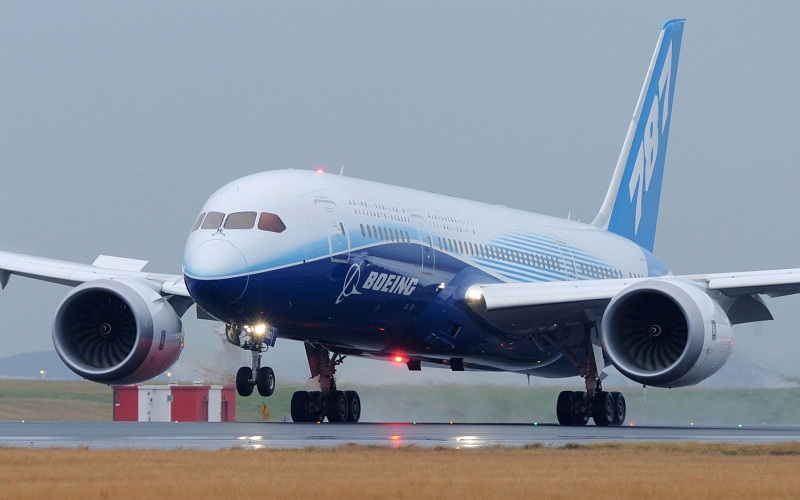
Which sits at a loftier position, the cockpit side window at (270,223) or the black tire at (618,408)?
the cockpit side window at (270,223)

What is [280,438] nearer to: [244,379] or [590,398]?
[244,379]

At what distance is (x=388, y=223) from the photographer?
2759 centimetres

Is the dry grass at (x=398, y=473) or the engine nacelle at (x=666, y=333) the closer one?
the dry grass at (x=398, y=473)

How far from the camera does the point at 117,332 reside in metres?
28.1

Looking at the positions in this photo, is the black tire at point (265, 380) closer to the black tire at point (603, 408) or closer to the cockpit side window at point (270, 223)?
the cockpit side window at point (270, 223)

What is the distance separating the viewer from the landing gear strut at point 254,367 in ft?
80.6

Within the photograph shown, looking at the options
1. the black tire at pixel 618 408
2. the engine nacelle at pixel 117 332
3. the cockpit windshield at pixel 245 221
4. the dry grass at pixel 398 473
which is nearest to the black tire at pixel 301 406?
the engine nacelle at pixel 117 332

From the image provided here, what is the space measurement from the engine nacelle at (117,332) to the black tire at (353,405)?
4.34m

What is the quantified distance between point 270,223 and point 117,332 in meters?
4.87

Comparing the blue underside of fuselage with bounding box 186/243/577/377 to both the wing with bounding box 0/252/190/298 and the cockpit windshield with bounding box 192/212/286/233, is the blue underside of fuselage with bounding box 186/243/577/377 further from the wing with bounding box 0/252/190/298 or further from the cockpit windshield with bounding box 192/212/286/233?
the wing with bounding box 0/252/190/298

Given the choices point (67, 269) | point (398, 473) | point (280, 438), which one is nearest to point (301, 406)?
point (67, 269)

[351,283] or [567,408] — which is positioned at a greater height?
[351,283]

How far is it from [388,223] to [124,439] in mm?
8790

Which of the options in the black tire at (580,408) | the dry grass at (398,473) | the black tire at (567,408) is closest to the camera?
the dry grass at (398,473)
